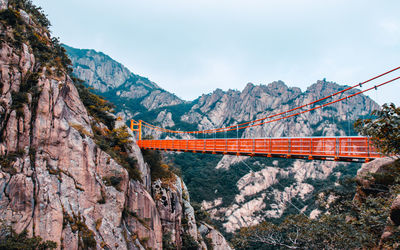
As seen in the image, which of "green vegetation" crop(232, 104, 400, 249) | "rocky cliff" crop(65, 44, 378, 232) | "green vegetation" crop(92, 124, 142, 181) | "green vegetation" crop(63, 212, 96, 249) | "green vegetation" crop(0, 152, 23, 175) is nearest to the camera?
"green vegetation" crop(232, 104, 400, 249)

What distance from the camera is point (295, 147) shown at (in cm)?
1119

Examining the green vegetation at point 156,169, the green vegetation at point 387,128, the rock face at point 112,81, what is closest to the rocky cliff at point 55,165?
the green vegetation at point 156,169

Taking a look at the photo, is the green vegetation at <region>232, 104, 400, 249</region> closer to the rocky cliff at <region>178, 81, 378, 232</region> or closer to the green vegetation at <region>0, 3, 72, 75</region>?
the green vegetation at <region>0, 3, 72, 75</region>

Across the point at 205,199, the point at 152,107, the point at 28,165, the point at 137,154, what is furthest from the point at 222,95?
the point at 28,165

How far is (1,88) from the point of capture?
28.8 ft

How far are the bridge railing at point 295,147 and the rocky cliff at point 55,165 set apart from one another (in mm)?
5542

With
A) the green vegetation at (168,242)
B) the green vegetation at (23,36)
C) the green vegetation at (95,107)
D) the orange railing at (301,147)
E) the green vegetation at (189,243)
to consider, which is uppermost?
the green vegetation at (23,36)

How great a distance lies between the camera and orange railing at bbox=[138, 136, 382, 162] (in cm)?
913

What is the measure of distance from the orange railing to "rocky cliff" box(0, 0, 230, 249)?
5969mm

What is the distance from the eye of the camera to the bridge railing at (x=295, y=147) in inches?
360

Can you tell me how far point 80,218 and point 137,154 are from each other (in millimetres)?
6199

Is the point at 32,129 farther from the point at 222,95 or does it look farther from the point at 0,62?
the point at 222,95

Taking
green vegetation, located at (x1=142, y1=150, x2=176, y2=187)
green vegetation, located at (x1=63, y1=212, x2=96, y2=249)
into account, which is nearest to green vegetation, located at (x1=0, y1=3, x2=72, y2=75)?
green vegetation, located at (x1=63, y1=212, x2=96, y2=249)

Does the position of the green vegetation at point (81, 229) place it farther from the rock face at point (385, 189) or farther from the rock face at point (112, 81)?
the rock face at point (112, 81)
